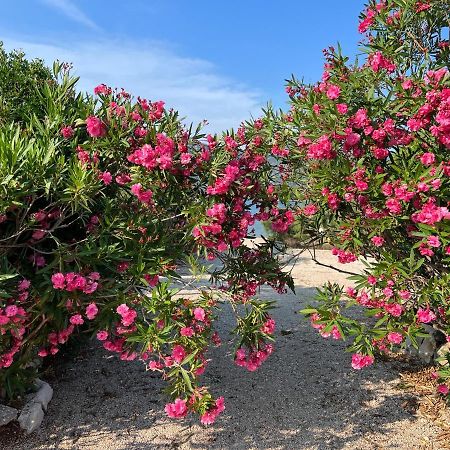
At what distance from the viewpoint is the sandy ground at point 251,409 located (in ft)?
12.7

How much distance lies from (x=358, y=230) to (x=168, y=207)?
1.57 metres

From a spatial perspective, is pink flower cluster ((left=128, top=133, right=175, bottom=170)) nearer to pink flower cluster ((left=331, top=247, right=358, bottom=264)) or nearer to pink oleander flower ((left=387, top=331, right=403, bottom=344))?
pink flower cluster ((left=331, top=247, right=358, bottom=264))

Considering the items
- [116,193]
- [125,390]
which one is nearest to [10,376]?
[125,390]

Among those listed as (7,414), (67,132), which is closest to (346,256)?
(67,132)

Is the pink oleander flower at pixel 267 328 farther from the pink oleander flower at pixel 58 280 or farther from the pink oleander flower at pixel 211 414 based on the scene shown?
the pink oleander flower at pixel 58 280

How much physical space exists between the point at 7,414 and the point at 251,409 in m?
2.04

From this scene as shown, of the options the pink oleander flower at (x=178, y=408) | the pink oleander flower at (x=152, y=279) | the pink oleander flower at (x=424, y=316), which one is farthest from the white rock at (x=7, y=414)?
the pink oleander flower at (x=424, y=316)

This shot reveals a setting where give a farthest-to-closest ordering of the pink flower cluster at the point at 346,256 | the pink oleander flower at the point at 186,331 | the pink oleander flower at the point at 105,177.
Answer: the pink flower cluster at the point at 346,256
the pink oleander flower at the point at 105,177
the pink oleander flower at the point at 186,331

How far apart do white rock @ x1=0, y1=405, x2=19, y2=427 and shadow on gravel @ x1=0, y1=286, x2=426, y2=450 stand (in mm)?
107

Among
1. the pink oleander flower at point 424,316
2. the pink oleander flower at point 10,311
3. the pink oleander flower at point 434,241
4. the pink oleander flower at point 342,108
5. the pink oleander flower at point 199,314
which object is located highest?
the pink oleander flower at point 342,108

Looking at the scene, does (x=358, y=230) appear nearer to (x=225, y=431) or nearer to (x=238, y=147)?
(x=238, y=147)

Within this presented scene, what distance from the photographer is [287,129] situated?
14.3 ft

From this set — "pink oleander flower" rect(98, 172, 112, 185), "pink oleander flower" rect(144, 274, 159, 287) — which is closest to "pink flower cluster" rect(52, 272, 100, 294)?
"pink oleander flower" rect(144, 274, 159, 287)

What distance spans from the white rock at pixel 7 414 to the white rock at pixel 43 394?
234 millimetres
